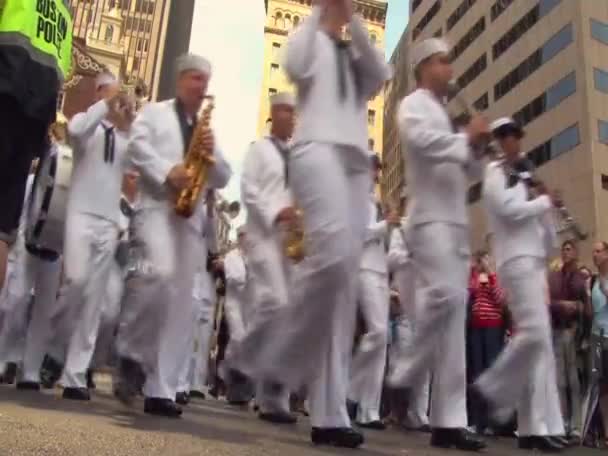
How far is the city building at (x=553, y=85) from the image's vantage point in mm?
32562

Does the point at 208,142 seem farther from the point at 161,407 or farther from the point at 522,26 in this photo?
the point at 522,26

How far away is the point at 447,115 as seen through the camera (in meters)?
4.25

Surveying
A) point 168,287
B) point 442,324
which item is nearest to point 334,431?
point 442,324

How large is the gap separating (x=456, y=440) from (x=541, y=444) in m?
1.17

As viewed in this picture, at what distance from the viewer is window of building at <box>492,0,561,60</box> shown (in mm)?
37938

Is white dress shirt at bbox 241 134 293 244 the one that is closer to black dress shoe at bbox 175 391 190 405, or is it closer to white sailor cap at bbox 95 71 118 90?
white sailor cap at bbox 95 71 118 90

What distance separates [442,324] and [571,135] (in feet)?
108

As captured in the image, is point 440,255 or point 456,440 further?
point 440,255

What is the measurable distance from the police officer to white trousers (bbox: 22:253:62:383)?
2815mm

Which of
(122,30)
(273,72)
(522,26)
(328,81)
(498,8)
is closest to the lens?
(328,81)

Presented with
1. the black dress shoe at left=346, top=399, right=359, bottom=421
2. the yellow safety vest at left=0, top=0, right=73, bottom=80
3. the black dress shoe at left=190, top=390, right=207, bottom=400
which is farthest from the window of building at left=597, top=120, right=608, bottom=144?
the yellow safety vest at left=0, top=0, right=73, bottom=80

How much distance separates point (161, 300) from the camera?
3.97 m

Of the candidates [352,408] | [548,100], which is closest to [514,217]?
[352,408]

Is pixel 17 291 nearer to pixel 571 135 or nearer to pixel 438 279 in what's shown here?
pixel 438 279
